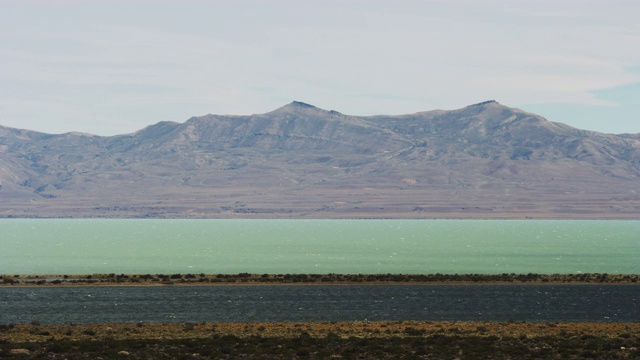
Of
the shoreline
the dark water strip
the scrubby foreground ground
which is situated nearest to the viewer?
the scrubby foreground ground

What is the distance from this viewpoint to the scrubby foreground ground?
3797 centimetres

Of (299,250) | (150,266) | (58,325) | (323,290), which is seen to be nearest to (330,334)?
(58,325)

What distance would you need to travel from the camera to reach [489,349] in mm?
39312

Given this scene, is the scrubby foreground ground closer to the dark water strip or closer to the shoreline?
the dark water strip

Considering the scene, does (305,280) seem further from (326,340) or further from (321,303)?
(326,340)

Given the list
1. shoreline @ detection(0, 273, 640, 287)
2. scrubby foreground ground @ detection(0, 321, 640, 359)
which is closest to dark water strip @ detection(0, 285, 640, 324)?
shoreline @ detection(0, 273, 640, 287)

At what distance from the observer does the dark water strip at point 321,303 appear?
178 feet

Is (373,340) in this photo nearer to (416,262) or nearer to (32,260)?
(416,262)

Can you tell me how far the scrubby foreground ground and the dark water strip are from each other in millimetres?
4910

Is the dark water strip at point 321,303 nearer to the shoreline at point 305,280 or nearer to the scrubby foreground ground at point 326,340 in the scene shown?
the shoreline at point 305,280

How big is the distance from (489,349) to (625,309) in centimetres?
2283

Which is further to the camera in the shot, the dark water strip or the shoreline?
the shoreline

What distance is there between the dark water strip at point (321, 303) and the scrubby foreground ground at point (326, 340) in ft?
16.1

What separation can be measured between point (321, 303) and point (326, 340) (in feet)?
66.6
